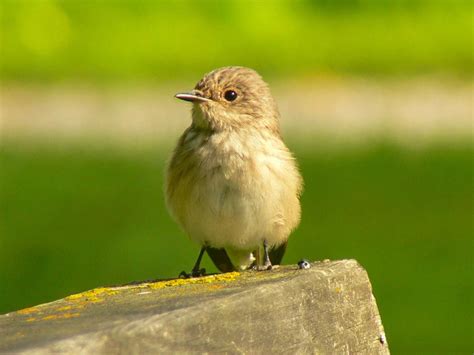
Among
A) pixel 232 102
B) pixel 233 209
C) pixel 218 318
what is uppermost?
pixel 232 102

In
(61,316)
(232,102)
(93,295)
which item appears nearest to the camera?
(61,316)

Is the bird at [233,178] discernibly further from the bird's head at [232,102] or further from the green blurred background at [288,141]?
the green blurred background at [288,141]

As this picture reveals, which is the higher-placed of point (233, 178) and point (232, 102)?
point (232, 102)

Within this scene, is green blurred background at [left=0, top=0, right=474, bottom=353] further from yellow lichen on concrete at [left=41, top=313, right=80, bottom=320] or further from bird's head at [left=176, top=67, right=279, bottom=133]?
yellow lichen on concrete at [left=41, top=313, right=80, bottom=320]

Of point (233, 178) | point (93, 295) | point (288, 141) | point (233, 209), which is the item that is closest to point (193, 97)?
point (233, 178)

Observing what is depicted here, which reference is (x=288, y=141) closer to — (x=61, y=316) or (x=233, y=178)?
(x=233, y=178)

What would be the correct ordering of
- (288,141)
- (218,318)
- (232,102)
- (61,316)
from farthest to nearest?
(288,141) → (232,102) → (61,316) → (218,318)

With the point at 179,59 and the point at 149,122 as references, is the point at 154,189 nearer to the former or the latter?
the point at 149,122

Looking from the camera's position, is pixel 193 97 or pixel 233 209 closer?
pixel 233 209
